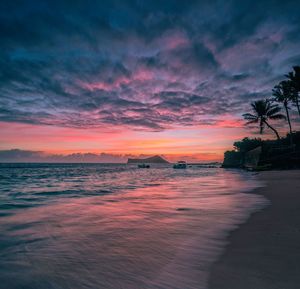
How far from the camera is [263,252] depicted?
3.83 metres

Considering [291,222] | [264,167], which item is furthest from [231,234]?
[264,167]

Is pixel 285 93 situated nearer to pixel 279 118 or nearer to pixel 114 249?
pixel 279 118

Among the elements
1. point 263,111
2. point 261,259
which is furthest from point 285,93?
point 261,259

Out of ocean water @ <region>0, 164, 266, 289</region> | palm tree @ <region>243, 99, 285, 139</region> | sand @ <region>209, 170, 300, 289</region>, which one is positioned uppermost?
palm tree @ <region>243, 99, 285, 139</region>

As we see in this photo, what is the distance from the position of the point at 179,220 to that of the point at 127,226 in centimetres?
152

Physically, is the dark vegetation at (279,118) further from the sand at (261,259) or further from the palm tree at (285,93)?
the sand at (261,259)

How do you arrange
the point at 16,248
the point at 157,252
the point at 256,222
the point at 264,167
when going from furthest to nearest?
the point at 264,167 < the point at 256,222 < the point at 16,248 < the point at 157,252

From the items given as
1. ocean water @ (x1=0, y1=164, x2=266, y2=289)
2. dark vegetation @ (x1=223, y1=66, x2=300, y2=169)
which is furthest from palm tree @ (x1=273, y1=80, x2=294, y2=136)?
ocean water @ (x1=0, y1=164, x2=266, y2=289)

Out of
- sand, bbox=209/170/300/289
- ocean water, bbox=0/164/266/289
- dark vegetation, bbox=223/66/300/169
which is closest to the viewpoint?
sand, bbox=209/170/300/289

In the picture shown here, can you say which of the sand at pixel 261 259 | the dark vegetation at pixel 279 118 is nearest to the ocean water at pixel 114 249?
the sand at pixel 261 259

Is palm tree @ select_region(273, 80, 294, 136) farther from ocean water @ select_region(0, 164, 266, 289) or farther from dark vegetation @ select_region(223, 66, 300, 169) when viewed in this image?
ocean water @ select_region(0, 164, 266, 289)

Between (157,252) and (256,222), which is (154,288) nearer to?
(157,252)

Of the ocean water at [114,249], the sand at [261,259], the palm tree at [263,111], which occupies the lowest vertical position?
the ocean water at [114,249]

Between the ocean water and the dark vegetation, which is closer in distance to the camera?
the ocean water
